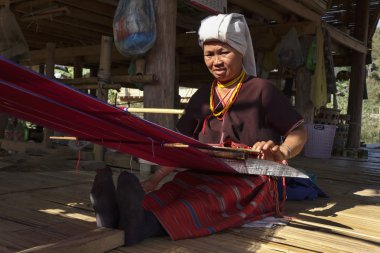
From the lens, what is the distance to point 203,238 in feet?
5.15

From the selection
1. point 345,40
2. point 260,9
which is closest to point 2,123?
point 260,9

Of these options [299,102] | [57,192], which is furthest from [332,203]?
[299,102]

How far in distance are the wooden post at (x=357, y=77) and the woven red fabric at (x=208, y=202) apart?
5.43 meters

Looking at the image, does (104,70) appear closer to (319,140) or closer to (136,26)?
(136,26)

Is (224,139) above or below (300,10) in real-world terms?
below

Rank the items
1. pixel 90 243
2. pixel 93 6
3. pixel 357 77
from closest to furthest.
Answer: pixel 90 243 → pixel 93 6 → pixel 357 77

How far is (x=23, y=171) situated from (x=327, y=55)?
417 cm

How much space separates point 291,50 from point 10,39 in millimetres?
3293

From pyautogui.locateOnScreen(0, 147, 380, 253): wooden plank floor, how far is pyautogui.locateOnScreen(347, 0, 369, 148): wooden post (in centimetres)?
393

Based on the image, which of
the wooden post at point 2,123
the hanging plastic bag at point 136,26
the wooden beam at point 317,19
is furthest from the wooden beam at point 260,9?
the wooden post at point 2,123

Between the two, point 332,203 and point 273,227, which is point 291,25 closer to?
point 332,203

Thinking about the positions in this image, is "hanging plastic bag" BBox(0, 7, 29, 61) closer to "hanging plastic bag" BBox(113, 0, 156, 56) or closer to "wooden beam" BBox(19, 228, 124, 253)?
"hanging plastic bag" BBox(113, 0, 156, 56)

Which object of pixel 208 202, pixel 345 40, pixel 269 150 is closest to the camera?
pixel 269 150

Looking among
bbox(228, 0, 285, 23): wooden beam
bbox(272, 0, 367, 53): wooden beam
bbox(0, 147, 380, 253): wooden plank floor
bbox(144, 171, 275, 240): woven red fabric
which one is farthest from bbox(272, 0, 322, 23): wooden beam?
bbox(144, 171, 275, 240): woven red fabric
